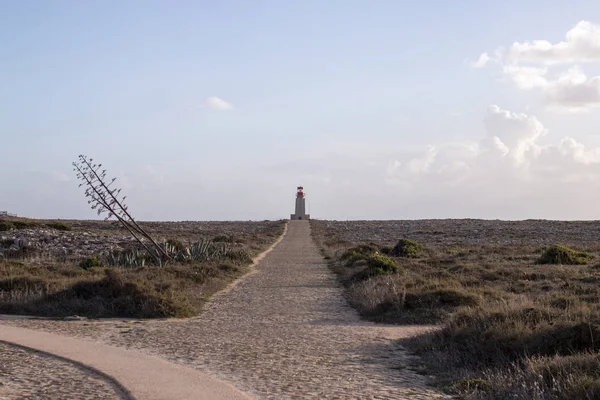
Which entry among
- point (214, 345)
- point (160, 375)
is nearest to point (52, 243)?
point (214, 345)

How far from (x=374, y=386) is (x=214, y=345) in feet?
12.3

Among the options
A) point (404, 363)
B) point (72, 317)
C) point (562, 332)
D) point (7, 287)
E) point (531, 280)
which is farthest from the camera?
point (531, 280)

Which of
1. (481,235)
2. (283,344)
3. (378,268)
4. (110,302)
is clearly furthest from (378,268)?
(481,235)

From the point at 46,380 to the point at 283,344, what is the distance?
4.28 metres

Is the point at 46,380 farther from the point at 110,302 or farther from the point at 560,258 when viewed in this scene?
the point at 560,258

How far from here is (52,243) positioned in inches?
1574

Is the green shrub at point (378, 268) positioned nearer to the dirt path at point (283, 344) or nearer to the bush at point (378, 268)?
the bush at point (378, 268)

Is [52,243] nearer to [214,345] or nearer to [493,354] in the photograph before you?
[214,345]

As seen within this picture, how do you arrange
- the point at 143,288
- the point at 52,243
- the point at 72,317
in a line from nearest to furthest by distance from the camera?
the point at 72,317 → the point at 143,288 → the point at 52,243

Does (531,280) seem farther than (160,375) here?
Yes

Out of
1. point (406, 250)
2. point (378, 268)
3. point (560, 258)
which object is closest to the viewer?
point (378, 268)

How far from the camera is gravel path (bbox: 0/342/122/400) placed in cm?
809

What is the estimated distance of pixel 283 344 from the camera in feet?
39.4

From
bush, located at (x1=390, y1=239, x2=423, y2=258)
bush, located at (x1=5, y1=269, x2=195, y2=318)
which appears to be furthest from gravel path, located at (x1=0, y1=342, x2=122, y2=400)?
bush, located at (x1=390, y1=239, x2=423, y2=258)
